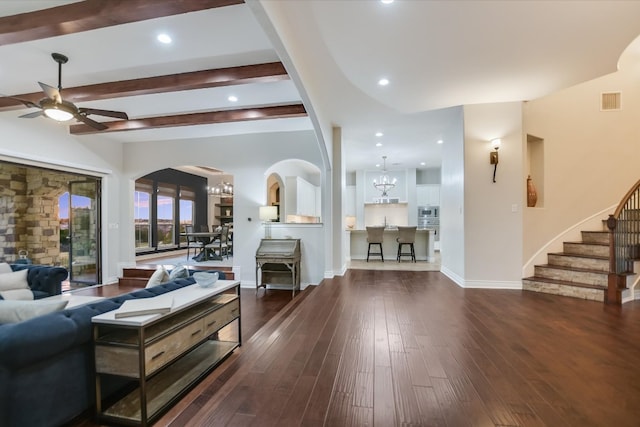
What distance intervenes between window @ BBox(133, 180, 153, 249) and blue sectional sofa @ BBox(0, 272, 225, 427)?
823cm

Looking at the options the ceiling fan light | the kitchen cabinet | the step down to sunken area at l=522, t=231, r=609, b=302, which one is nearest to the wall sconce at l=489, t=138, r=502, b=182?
the step down to sunken area at l=522, t=231, r=609, b=302

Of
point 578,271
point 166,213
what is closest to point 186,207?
point 166,213

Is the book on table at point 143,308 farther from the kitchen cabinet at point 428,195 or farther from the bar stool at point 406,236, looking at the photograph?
the kitchen cabinet at point 428,195

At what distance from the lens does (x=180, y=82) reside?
352cm

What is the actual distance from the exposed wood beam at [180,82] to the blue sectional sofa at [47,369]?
272cm

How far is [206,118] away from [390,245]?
554cm

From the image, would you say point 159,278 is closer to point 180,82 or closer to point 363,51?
point 180,82

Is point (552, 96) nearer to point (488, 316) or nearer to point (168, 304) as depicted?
point (488, 316)

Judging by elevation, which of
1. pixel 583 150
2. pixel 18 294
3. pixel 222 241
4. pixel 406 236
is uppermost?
pixel 583 150

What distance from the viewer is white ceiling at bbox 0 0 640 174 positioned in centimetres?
247

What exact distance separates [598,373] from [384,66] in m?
3.42

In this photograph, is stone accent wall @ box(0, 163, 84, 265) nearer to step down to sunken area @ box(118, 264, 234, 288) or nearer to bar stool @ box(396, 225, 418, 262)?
step down to sunken area @ box(118, 264, 234, 288)

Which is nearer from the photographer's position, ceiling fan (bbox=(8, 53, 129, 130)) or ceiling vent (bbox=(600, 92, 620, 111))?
ceiling fan (bbox=(8, 53, 129, 130))

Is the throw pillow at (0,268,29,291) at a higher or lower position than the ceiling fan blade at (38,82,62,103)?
lower
